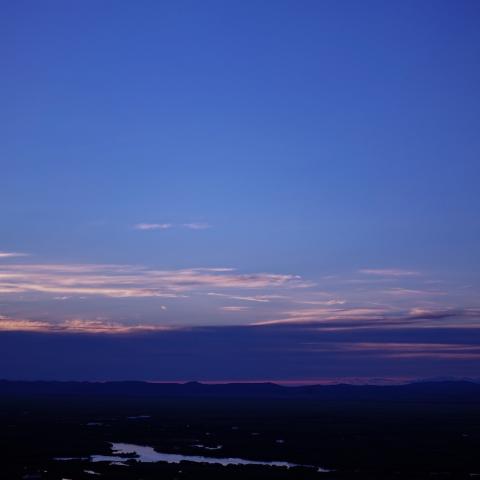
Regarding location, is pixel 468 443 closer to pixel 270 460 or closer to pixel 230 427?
pixel 270 460

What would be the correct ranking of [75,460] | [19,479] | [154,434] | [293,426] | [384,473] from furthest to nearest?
[293,426] → [154,434] → [75,460] → [384,473] → [19,479]

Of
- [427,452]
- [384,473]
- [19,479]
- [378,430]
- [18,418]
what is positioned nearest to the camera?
[19,479]

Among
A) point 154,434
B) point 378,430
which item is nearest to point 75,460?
point 154,434

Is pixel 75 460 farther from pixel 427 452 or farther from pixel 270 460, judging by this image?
pixel 427 452

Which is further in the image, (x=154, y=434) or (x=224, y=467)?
(x=154, y=434)

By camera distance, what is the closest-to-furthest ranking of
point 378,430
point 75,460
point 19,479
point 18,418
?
point 19,479 < point 75,460 < point 378,430 < point 18,418

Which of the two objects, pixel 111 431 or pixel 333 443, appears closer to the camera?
pixel 333 443

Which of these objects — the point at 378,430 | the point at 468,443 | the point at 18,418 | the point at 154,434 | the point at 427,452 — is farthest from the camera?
the point at 18,418

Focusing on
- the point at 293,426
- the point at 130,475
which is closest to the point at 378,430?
the point at 293,426
